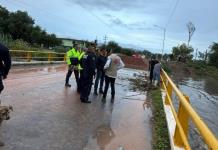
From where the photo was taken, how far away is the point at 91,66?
12.3 meters

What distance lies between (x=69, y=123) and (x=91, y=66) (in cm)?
357

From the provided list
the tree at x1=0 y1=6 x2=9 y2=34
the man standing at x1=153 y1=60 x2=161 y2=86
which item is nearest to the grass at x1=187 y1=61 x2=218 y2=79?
the tree at x1=0 y1=6 x2=9 y2=34

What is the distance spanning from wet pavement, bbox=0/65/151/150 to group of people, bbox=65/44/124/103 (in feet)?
1.50

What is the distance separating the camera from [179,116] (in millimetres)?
7086

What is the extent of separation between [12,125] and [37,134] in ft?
2.43

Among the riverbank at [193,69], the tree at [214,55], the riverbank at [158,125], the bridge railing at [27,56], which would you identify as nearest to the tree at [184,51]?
the tree at [214,55]

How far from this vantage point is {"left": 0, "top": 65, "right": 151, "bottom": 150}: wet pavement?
24.0 ft

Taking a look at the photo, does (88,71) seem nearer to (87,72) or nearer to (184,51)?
(87,72)

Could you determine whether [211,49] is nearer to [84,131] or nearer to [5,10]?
[5,10]

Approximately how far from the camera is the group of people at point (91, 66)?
40.6 feet

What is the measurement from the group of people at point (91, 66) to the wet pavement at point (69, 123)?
0.46 meters

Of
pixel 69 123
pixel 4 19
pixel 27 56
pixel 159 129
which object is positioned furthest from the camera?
pixel 4 19

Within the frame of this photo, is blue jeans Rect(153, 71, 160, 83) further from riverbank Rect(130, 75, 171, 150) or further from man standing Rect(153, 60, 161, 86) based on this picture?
riverbank Rect(130, 75, 171, 150)

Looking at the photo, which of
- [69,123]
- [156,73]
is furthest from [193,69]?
[69,123]
